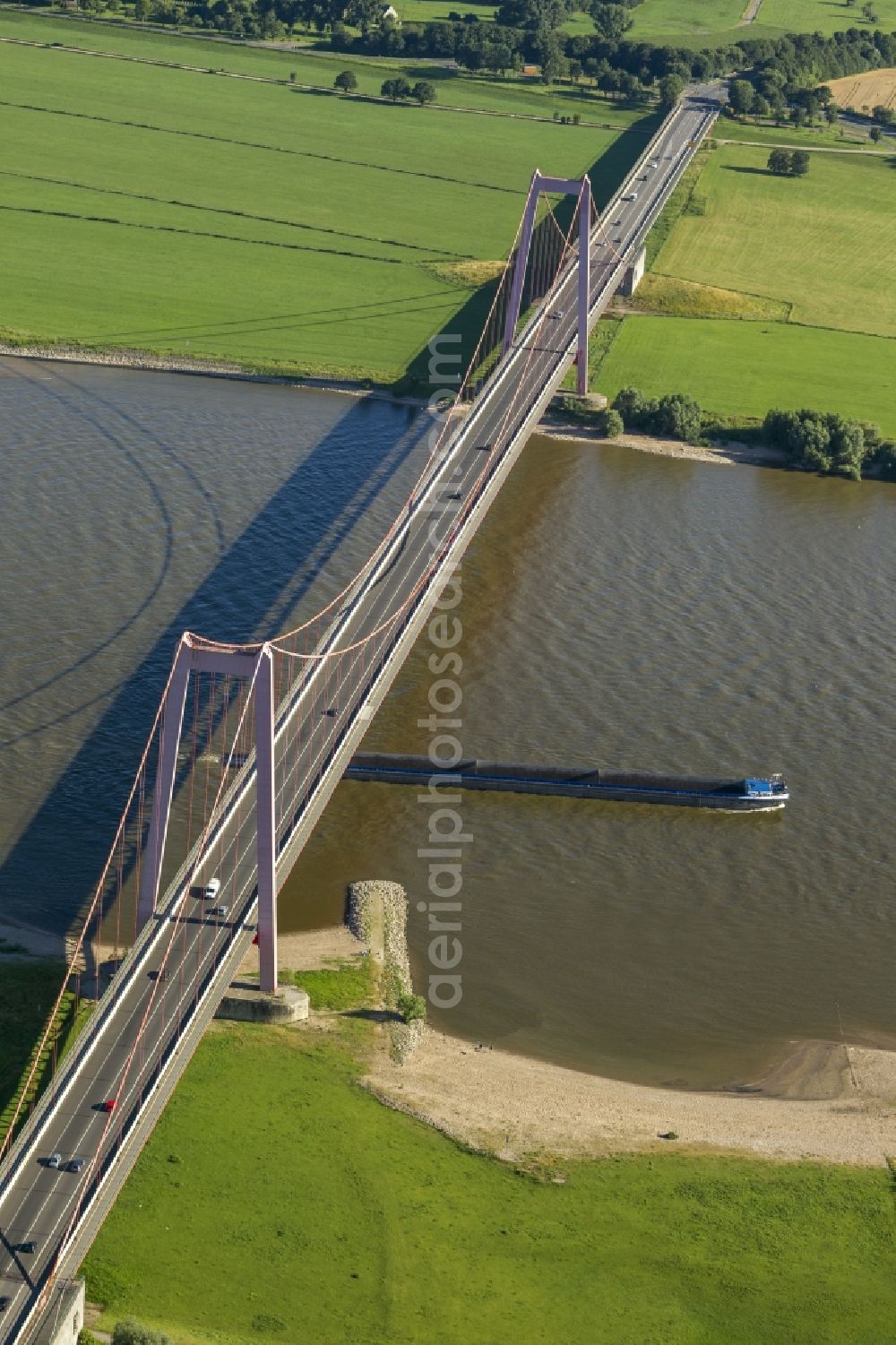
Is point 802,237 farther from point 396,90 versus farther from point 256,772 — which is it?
point 256,772

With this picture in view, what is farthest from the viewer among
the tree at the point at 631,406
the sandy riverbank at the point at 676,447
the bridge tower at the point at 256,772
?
the tree at the point at 631,406

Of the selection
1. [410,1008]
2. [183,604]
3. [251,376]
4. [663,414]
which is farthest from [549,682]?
[251,376]

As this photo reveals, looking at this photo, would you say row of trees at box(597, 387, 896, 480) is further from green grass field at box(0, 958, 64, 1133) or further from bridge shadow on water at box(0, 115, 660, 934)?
green grass field at box(0, 958, 64, 1133)

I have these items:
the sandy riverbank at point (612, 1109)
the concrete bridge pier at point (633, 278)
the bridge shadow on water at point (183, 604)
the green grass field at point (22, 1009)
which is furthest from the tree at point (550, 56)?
the green grass field at point (22, 1009)

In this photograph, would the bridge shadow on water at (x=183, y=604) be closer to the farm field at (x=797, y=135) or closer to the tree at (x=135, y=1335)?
the tree at (x=135, y=1335)

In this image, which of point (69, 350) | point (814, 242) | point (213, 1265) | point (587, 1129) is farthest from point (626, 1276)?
point (814, 242)

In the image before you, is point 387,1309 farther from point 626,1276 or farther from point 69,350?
point 69,350
